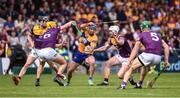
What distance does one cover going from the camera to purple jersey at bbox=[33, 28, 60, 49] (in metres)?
26.3

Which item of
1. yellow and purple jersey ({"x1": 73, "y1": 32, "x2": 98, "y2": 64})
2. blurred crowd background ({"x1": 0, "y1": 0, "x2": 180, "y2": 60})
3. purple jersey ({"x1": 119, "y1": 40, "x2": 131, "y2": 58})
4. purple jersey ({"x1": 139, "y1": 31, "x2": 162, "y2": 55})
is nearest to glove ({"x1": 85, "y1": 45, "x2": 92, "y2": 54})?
yellow and purple jersey ({"x1": 73, "y1": 32, "x2": 98, "y2": 64})

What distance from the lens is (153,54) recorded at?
79.5 feet

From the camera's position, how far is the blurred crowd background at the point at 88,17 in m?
38.7

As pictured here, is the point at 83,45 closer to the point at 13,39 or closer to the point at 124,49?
the point at 124,49

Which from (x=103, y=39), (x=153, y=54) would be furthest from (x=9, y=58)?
(x=153, y=54)

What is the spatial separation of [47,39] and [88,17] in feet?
48.8

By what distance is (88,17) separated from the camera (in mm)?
41000

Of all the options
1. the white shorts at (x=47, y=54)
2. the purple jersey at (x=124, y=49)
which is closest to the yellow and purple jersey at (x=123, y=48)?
the purple jersey at (x=124, y=49)

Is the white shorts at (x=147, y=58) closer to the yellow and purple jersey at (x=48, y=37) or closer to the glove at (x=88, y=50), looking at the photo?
the yellow and purple jersey at (x=48, y=37)

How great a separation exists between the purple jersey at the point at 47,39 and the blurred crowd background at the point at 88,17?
1155cm

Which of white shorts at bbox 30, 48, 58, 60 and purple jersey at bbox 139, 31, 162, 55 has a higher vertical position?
purple jersey at bbox 139, 31, 162, 55

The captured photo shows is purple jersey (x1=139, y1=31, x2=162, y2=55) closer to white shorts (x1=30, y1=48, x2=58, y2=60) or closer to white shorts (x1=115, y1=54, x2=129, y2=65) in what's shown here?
white shorts (x1=115, y1=54, x2=129, y2=65)

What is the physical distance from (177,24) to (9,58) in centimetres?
1047

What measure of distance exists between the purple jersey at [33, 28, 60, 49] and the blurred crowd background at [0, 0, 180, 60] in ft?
37.9
